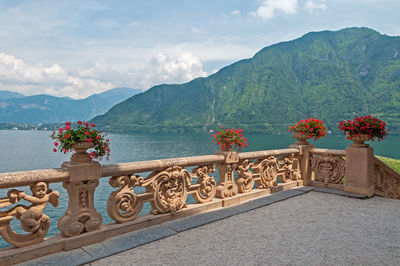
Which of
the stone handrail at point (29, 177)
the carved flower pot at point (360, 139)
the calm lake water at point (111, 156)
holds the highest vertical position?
the carved flower pot at point (360, 139)

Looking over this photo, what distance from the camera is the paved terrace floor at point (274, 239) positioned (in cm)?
381

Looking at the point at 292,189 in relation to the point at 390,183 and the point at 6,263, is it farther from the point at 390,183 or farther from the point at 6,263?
the point at 6,263

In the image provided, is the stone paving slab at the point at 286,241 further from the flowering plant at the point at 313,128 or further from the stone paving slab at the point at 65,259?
the flowering plant at the point at 313,128

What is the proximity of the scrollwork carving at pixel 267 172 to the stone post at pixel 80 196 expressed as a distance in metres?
4.05

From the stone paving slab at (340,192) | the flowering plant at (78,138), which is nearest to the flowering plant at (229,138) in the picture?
the flowering plant at (78,138)

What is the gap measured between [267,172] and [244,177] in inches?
32.8

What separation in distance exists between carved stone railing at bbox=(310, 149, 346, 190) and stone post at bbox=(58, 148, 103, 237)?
6229mm

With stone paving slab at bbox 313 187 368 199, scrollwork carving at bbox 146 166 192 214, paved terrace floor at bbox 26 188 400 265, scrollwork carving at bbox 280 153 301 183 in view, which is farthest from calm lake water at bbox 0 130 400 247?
paved terrace floor at bbox 26 188 400 265

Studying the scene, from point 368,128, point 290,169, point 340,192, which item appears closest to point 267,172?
point 290,169

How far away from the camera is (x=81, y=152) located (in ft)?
13.7

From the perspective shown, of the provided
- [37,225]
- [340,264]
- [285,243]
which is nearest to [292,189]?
[285,243]

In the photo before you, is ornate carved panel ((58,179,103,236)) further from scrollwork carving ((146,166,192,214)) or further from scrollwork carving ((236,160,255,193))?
scrollwork carving ((236,160,255,193))

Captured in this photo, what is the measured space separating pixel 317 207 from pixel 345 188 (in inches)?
70.0

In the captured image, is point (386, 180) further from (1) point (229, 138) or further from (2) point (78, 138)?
(2) point (78, 138)
